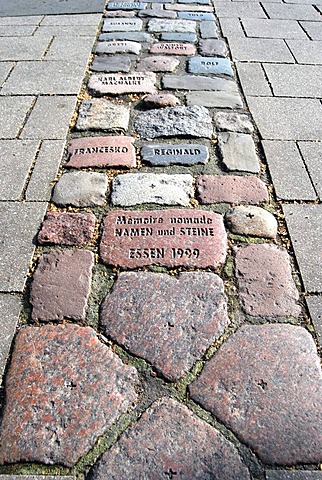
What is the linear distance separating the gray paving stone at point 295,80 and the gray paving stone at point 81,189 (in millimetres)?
1506

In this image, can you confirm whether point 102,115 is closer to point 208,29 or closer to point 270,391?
point 208,29

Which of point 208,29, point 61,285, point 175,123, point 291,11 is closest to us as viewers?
point 61,285

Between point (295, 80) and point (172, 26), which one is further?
point (172, 26)

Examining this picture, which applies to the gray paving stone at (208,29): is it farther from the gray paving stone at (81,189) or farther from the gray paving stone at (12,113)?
the gray paving stone at (81,189)

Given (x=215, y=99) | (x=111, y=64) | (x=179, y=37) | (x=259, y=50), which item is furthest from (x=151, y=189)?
(x=179, y=37)

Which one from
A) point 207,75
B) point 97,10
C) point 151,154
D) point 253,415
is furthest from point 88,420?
point 97,10

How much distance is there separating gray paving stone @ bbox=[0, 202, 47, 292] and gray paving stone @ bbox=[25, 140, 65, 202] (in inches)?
2.9

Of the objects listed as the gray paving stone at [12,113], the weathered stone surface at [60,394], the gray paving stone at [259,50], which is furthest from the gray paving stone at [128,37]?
the weathered stone surface at [60,394]

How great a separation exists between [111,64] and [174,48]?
1.88 feet

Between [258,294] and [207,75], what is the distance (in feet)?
6.91

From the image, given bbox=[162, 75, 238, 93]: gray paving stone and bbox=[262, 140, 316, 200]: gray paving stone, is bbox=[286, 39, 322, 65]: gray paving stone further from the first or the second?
bbox=[262, 140, 316, 200]: gray paving stone

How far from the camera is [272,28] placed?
4.30 metres

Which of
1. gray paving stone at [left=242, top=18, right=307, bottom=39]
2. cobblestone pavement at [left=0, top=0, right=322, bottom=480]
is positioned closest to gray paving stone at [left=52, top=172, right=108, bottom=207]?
cobblestone pavement at [left=0, top=0, right=322, bottom=480]

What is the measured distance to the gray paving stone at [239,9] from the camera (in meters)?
4.56
